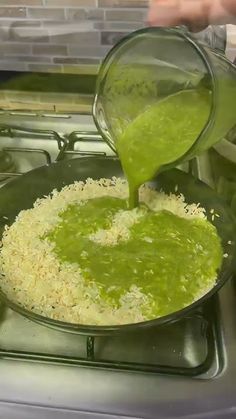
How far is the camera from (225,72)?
33.7 inches

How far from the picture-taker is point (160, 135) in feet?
2.90

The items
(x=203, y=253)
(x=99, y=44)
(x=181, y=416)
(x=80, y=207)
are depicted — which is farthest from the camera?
(x=99, y=44)

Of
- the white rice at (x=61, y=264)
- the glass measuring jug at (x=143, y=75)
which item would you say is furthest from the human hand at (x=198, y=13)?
the white rice at (x=61, y=264)

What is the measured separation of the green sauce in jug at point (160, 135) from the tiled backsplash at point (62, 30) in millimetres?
301

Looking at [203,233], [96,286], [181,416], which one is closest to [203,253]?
[203,233]

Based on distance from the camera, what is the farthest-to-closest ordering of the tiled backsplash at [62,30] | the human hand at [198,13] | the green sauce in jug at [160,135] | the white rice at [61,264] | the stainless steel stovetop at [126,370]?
the tiled backsplash at [62,30] < the human hand at [198,13] < the green sauce in jug at [160,135] < the white rice at [61,264] < the stainless steel stovetop at [126,370]

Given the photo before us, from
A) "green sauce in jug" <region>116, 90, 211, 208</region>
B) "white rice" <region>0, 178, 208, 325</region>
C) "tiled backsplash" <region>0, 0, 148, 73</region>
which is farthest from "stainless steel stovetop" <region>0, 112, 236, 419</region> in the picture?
"tiled backsplash" <region>0, 0, 148, 73</region>

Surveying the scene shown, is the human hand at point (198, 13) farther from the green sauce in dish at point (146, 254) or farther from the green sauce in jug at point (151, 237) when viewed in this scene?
the green sauce in dish at point (146, 254)

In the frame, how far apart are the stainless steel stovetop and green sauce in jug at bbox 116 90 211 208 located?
21 cm

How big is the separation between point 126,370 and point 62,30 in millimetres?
752

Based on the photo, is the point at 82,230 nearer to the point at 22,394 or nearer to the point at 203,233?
the point at 203,233

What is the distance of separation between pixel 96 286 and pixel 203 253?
0.55ft

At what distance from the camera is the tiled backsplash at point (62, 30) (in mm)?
1129

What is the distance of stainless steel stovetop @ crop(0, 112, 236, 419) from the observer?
63 centimetres
